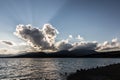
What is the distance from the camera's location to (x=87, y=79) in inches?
1337

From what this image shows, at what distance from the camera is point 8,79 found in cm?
4378

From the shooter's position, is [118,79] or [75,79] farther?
[75,79]

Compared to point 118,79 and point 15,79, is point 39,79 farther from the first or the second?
point 118,79

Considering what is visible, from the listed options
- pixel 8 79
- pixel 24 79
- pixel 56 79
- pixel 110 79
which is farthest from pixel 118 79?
pixel 8 79

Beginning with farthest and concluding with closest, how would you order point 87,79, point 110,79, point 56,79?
point 56,79, point 87,79, point 110,79

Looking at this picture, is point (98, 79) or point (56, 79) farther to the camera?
point (56, 79)

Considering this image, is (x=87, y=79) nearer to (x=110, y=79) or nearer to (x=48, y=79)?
(x=110, y=79)

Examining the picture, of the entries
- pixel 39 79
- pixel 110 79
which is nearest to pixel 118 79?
pixel 110 79

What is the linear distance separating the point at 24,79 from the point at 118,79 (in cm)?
2174

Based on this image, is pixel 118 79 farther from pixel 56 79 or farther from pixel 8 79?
pixel 8 79

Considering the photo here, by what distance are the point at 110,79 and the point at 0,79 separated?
25671 mm

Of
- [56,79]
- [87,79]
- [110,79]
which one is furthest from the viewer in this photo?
[56,79]

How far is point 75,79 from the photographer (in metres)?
35.7

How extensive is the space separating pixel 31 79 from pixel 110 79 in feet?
62.4
